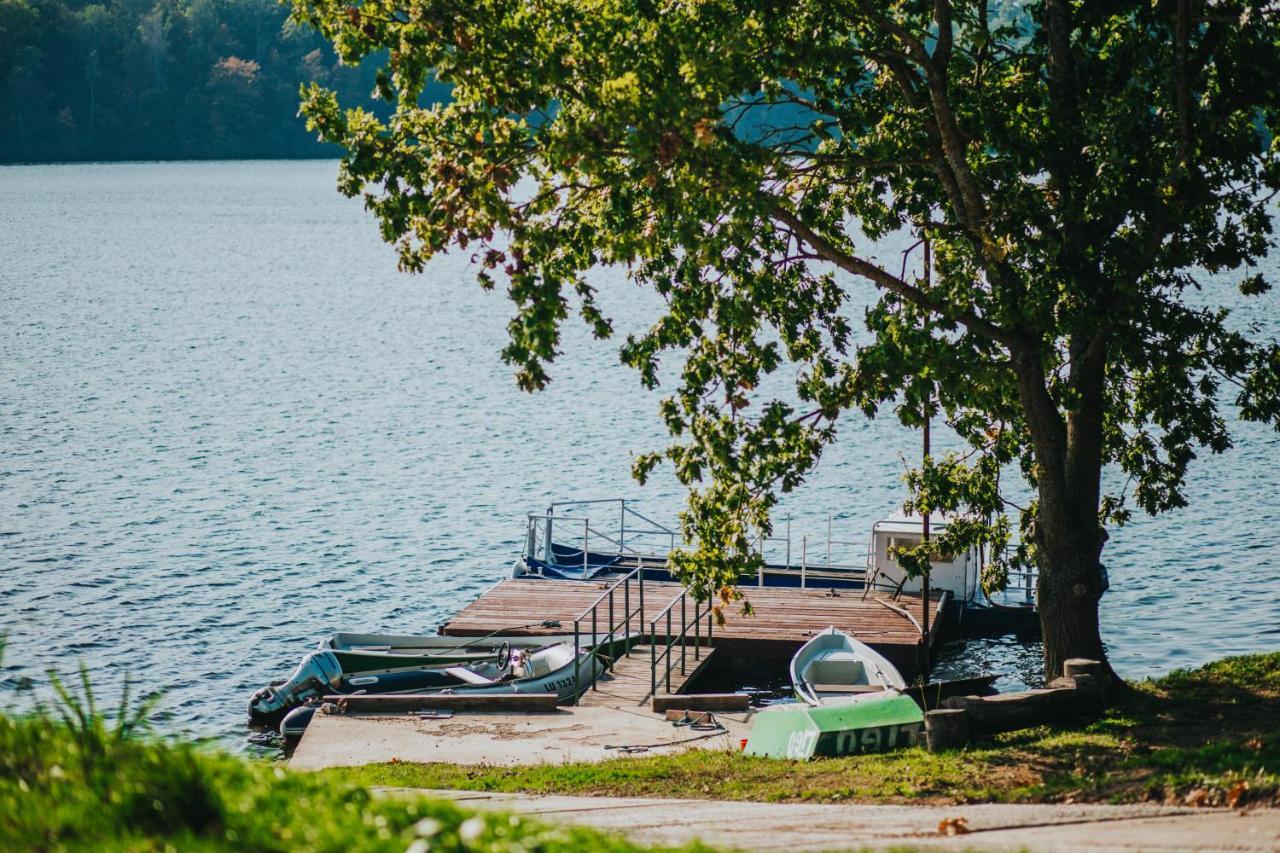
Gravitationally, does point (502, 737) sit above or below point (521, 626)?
above

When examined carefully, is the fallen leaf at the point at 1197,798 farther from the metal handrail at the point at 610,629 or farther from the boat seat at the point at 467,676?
the boat seat at the point at 467,676

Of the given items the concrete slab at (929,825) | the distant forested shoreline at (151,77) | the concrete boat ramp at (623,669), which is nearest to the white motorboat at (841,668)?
the concrete boat ramp at (623,669)

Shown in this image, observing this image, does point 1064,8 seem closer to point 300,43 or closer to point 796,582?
point 796,582

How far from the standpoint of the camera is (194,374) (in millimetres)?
62031

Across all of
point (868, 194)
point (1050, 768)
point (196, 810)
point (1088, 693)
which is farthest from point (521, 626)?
point (196, 810)

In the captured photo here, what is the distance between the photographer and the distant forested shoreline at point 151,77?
148 metres

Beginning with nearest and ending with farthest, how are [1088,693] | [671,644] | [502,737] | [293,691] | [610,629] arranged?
[1088,693]
[502,737]
[293,691]
[610,629]
[671,644]

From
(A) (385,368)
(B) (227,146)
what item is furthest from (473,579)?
(B) (227,146)

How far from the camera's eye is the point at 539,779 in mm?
15820

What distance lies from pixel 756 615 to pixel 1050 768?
48.4 ft

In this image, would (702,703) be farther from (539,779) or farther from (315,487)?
(315,487)

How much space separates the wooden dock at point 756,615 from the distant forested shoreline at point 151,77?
12622 centimetres

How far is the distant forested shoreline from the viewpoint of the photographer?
14762cm

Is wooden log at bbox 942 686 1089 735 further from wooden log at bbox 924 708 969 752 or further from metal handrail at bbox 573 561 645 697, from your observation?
metal handrail at bbox 573 561 645 697
